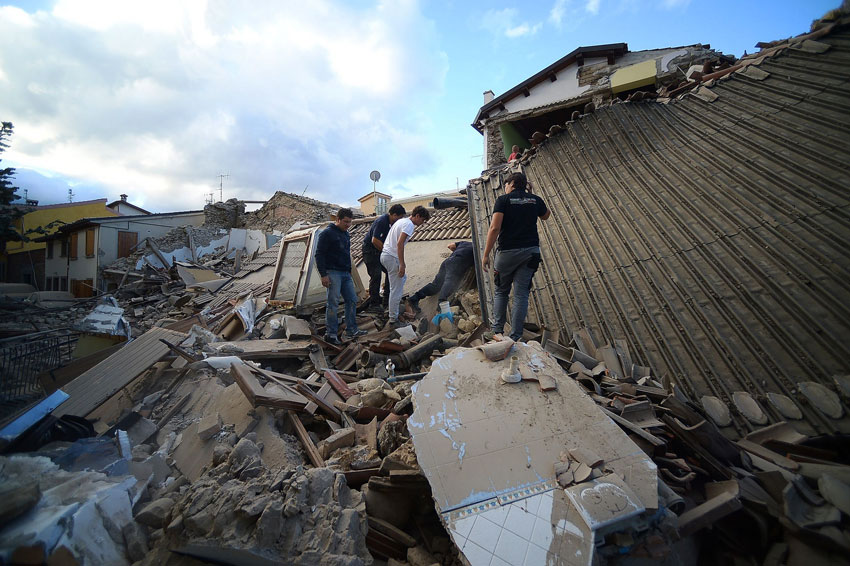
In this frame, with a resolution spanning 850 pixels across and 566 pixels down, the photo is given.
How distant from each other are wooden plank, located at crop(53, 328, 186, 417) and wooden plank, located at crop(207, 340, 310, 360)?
560mm

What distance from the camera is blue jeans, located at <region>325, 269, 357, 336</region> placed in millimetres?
4929

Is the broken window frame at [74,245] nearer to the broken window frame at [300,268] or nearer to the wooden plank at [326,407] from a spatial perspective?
the broken window frame at [300,268]

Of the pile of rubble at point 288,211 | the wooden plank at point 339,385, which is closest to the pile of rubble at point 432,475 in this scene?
the wooden plank at point 339,385

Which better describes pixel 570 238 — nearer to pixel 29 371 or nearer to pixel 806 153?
pixel 806 153

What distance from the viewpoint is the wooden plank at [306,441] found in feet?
8.23

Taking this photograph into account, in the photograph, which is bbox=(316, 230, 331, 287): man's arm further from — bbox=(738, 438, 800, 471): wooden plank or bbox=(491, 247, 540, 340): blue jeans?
bbox=(738, 438, 800, 471): wooden plank

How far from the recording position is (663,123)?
5570 millimetres

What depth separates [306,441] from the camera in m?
2.69

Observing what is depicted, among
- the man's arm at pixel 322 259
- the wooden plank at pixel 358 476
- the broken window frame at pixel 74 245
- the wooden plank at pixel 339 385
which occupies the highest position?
the broken window frame at pixel 74 245

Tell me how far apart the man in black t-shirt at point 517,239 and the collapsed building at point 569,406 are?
22.7 inches

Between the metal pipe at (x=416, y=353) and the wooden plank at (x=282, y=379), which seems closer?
the wooden plank at (x=282, y=379)

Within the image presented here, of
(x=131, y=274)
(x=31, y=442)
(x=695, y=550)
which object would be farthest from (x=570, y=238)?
(x=131, y=274)

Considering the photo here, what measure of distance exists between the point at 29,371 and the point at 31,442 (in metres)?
1.91

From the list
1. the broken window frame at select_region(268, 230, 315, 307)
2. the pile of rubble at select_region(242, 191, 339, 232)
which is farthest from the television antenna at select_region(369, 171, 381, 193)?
the broken window frame at select_region(268, 230, 315, 307)
